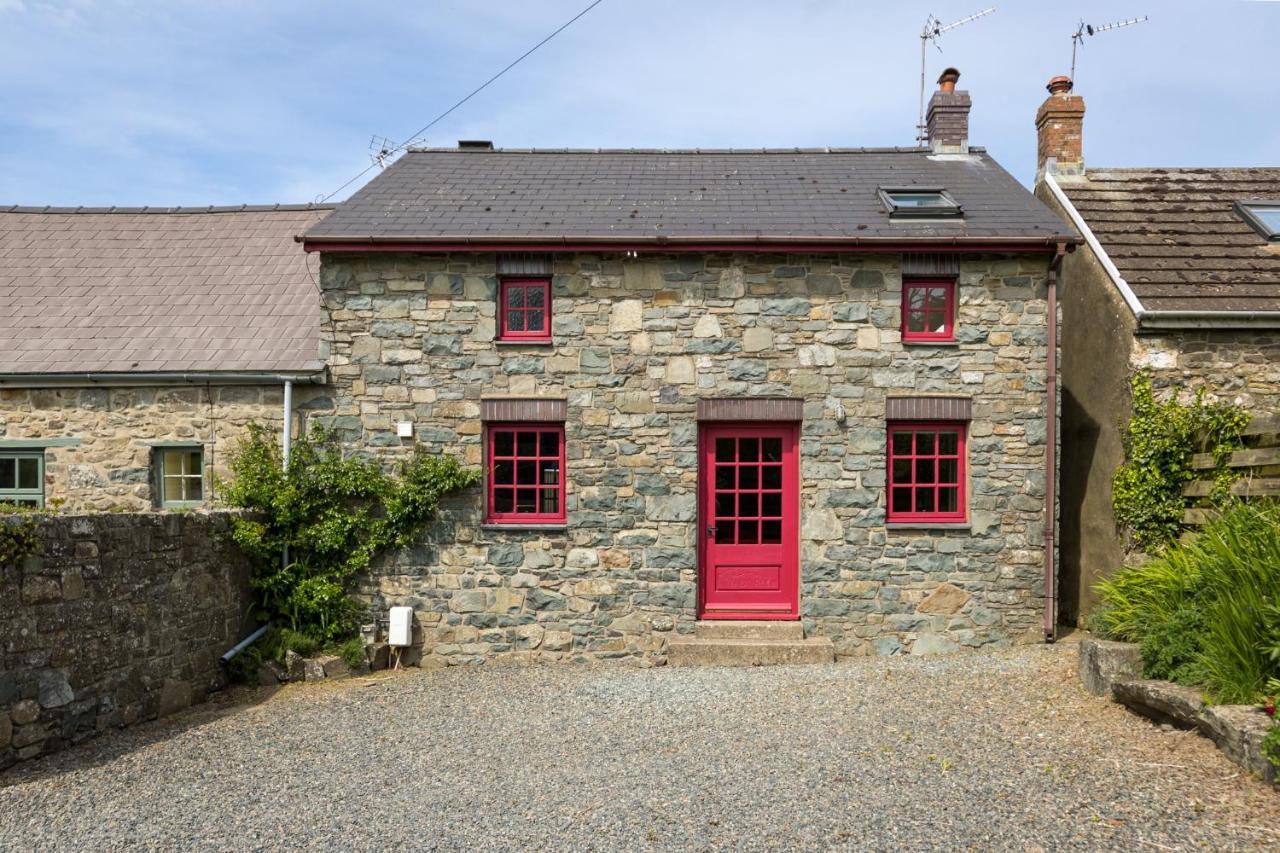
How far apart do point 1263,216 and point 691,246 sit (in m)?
7.54

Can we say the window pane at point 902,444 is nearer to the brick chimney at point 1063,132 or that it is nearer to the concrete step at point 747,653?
the concrete step at point 747,653

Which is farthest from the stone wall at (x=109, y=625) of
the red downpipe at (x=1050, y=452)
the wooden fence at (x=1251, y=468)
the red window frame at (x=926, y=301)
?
the wooden fence at (x=1251, y=468)

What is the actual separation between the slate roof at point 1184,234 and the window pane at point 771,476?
432 cm

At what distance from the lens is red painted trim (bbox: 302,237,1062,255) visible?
948cm

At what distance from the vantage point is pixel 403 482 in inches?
374

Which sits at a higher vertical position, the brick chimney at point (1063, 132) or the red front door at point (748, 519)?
the brick chimney at point (1063, 132)

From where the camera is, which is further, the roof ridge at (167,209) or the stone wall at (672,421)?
the roof ridge at (167,209)

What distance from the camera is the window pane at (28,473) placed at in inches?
408

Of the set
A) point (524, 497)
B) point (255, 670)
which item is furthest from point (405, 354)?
point (255, 670)

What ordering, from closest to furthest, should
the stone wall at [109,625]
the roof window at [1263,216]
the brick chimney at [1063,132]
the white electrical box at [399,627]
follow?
the stone wall at [109,625] → the white electrical box at [399,627] → the roof window at [1263,216] → the brick chimney at [1063,132]

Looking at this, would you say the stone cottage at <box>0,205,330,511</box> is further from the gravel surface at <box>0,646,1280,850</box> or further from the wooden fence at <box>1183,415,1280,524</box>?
the wooden fence at <box>1183,415,1280,524</box>

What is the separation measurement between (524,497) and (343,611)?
7.37 ft

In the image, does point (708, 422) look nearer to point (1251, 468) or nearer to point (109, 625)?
point (1251, 468)

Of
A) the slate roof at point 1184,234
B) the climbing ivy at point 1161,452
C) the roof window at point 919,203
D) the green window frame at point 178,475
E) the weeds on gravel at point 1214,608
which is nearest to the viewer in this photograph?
the weeds on gravel at point 1214,608
